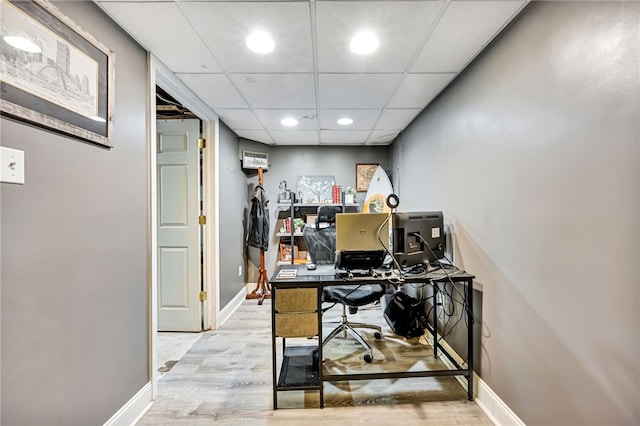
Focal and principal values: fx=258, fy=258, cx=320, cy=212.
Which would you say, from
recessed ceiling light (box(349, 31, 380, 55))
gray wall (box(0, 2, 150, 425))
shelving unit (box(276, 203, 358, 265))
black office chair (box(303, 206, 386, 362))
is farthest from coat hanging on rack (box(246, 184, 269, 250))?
recessed ceiling light (box(349, 31, 380, 55))

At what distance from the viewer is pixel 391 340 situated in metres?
2.62

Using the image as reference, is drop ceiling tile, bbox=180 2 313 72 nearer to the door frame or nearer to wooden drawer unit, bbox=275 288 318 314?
the door frame

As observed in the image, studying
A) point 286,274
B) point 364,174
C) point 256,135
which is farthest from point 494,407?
point 256,135

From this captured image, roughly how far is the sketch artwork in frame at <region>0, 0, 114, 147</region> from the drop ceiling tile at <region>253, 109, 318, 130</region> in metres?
1.54

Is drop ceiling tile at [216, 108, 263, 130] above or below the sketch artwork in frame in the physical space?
above

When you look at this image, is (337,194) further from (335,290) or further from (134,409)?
(134,409)

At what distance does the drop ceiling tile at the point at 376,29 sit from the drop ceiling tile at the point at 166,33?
2.60 feet

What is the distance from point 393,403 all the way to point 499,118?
2007 mm

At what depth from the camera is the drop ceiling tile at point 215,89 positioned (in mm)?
2109

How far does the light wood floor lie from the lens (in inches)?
64.9

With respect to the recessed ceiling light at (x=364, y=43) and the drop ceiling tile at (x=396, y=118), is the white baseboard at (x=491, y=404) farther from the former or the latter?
the drop ceiling tile at (x=396, y=118)

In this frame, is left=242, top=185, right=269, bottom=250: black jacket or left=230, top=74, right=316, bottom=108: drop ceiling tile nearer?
left=230, top=74, right=316, bottom=108: drop ceiling tile

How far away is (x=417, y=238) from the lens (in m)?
1.99

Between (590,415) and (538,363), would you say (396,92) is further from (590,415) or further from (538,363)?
(590,415)
